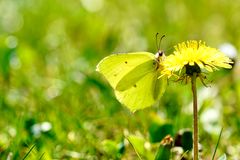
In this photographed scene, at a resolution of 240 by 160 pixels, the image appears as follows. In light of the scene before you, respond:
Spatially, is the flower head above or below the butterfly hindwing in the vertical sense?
below

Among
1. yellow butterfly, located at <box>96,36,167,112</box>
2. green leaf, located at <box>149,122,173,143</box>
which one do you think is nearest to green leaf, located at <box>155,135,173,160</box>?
yellow butterfly, located at <box>96,36,167,112</box>

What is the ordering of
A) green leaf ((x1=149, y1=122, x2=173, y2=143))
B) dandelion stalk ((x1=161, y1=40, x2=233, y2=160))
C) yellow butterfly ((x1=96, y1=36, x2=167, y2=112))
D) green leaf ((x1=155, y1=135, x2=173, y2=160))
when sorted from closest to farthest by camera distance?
dandelion stalk ((x1=161, y1=40, x2=233, y2=160)) < green leaf ((x1=155, y1=135, x2=173, y2=160)) < yellow butterfly ((x1=96, y1=36, x2=167, y2=112)) < green leaf ((x1=149, y1=122, x2=173, y2=143))

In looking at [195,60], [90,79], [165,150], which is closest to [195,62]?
[195,60]

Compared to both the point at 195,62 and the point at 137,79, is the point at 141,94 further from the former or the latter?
the point at 195,62

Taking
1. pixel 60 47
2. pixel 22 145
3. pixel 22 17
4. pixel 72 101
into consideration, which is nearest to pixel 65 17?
pixel 22 17

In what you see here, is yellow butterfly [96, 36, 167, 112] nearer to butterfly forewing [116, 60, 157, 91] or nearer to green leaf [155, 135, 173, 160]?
butterfly forewing [116, 60, 157, 91]

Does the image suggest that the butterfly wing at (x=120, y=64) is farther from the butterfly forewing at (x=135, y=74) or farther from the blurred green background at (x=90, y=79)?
the blurred green background at (x=90, y=79)

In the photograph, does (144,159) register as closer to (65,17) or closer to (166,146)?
(166,146)

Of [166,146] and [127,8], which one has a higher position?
[127,8]
